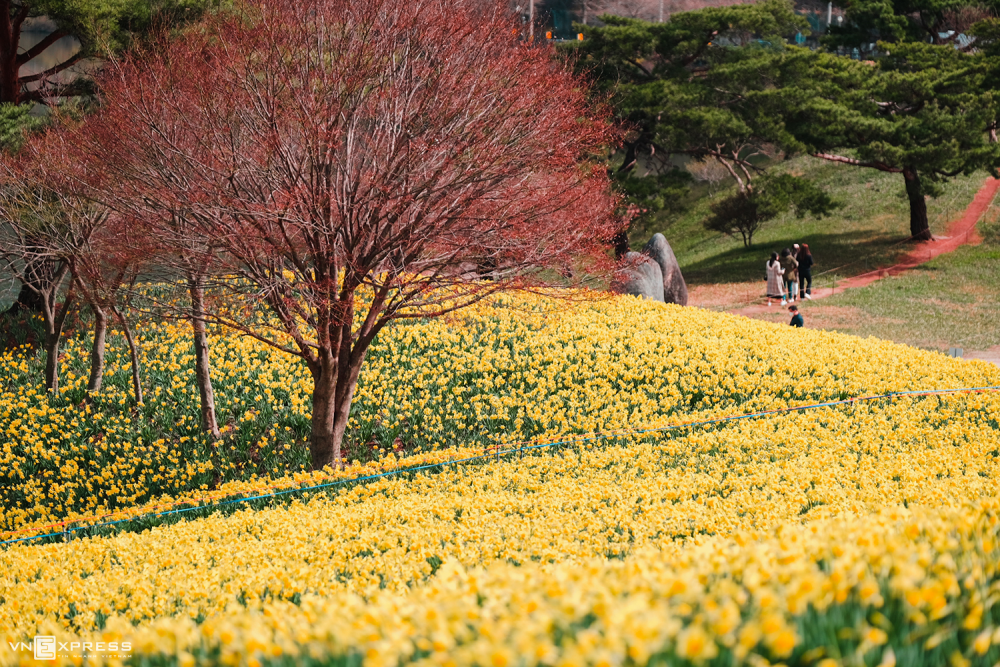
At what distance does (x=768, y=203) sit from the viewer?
2544cm

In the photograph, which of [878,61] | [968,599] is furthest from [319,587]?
[878,61]

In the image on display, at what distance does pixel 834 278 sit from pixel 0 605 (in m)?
22.8

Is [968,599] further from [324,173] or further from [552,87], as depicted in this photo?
[552,87]

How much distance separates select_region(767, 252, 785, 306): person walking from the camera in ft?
68.2

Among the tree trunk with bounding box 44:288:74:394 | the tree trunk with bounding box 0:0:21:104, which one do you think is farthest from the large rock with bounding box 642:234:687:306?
the tree trunk with bounding box 0:0:21:104

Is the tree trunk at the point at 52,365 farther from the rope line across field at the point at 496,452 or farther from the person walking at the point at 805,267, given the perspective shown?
the person walking at the point at 805,267

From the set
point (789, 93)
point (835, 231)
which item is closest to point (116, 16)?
point (789, 93)

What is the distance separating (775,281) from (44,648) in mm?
20096

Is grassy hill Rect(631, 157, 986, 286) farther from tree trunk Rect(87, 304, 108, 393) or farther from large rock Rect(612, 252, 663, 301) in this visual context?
tree trunk Rect(87, 304, 108, 393)

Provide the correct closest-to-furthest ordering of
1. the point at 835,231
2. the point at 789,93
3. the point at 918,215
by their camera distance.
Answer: the point at 789,93
the point at 918,215
the point at 835,231

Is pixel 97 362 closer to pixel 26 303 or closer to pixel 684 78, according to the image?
pixel 26 303

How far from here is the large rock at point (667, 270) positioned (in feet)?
65.4

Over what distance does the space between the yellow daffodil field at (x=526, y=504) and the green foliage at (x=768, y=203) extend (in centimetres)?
1153

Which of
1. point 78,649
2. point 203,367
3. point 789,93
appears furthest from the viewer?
point 789,93
